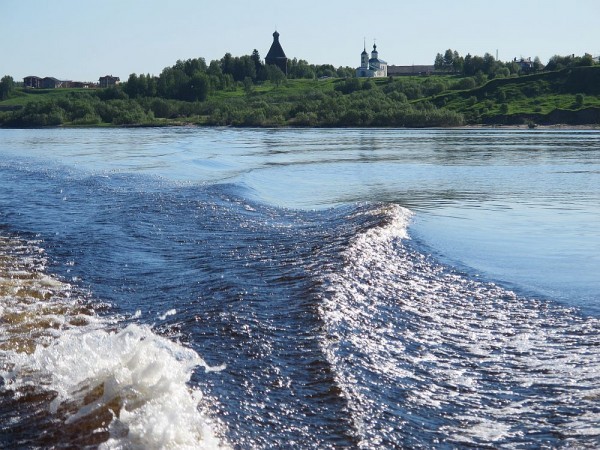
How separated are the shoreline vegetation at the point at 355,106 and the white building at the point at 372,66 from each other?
141 feet

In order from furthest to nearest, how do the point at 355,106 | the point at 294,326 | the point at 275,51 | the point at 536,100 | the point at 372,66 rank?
the point at 275,51, the point at 372,66, the point at 355,106, the point at 536,100, the point at 294,326

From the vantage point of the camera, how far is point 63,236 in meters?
13.9

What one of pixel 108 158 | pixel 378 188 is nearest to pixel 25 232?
pixel 378 188

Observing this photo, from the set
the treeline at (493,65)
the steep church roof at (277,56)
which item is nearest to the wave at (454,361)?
the treeline at (493,65)

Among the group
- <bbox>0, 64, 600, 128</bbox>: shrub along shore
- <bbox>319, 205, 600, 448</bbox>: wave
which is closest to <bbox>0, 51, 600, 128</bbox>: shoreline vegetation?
<bbox>0, 64, 600, 128</bbox>: shrub along shore

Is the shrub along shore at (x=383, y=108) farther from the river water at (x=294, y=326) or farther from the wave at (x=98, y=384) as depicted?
the wave at (x=98, y=384)

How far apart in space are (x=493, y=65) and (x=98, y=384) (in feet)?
495

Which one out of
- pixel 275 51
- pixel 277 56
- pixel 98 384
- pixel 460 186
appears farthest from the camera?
pixel 275 51

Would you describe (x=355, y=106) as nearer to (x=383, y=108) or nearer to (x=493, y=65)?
(x=383, y=108)

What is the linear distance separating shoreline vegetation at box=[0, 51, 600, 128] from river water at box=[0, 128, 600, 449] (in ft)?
234

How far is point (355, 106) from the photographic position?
318 feet

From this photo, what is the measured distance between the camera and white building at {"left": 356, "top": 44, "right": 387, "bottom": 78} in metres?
176

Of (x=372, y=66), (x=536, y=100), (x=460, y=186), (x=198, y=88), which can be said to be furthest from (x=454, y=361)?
(x=372, y=66)

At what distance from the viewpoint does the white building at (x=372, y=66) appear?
176 m
